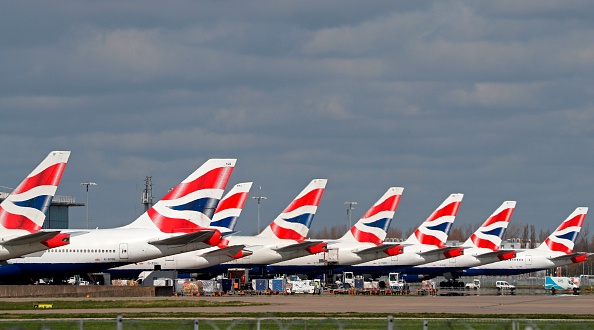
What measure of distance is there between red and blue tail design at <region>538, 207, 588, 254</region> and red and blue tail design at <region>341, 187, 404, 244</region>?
32.6 m

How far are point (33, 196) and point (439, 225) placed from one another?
6398 cm

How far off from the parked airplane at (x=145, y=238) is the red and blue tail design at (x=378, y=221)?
36.9 meters

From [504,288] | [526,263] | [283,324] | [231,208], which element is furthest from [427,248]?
[283,324]

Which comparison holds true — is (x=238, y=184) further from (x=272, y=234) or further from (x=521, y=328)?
(x=521, y=328)

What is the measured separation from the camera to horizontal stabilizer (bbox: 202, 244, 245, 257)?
89.2 meters

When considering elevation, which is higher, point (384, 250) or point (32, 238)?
point (384, 250)

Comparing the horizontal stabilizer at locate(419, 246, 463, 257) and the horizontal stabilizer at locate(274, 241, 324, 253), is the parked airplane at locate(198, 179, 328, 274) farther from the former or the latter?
the horizontal stabilizer at locate(419, 246, 463, 257)

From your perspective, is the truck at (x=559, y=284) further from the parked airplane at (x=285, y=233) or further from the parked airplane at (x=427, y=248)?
A: the parked airplane at (x=285, y=233)

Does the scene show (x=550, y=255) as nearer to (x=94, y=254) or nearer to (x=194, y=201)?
(x=194, y=201)

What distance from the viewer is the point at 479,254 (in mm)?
125562

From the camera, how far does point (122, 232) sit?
2975 inches

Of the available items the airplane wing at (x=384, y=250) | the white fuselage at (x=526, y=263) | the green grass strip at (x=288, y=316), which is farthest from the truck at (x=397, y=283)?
the green grass strip at (x=288, y=316)

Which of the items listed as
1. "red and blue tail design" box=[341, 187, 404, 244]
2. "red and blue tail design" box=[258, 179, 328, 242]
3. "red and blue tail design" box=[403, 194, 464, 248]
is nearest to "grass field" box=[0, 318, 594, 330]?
"red and blue tail design" box=[258, 179, 328, 242]

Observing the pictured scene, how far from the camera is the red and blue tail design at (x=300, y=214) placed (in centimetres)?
10031
